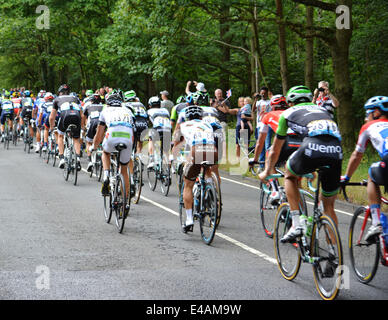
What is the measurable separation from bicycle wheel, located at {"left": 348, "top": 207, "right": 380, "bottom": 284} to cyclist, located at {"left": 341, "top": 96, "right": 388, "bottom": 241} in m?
0.14

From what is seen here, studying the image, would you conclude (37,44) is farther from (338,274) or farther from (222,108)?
(338,274)

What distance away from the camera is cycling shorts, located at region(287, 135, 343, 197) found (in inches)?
257

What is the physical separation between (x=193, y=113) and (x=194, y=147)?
60 cm

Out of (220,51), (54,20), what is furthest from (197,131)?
(54,20)

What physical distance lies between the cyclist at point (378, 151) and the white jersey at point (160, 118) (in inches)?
307

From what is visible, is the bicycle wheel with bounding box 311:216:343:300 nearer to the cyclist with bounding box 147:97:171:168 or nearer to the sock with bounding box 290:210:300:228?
the sock with bounding box 290:210:300:228

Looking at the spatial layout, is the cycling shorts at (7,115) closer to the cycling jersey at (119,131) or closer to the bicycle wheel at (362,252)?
the cycling jersey at (119,131)

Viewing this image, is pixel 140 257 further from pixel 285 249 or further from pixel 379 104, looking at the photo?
pixel 379 104

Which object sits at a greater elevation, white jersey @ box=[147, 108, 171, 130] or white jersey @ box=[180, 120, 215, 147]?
white jersey @ box=[147, 108, 171, 130]

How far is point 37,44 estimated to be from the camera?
4969 centimetres

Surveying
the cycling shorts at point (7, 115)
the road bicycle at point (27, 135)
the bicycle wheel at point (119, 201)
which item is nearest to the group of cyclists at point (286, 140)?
the bicycle wheel at point (119, 201)

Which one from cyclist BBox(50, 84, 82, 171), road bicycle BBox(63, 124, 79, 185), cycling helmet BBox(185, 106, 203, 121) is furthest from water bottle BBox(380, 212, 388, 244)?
cyclist BBox(50, 84, 82, 171)

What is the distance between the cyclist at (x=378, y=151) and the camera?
646 centimetres

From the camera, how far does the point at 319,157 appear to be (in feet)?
21.4
